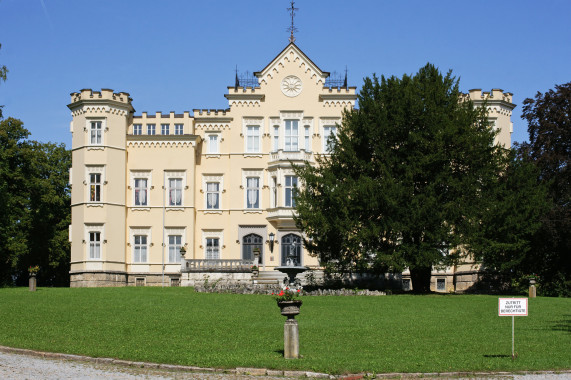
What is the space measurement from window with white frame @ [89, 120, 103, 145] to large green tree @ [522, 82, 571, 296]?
24.6 m

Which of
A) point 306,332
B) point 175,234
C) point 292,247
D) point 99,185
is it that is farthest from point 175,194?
point 306,332

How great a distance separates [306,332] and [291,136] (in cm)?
2886

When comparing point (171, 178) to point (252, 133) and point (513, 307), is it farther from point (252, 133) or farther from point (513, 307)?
point (513, 307)

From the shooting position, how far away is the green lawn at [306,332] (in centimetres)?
1583

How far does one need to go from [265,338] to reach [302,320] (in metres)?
4.21

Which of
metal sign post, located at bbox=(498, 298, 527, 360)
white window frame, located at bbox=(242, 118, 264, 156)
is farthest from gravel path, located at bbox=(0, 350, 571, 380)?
white window frame, located at bbox=(242, 118, 264, 156)

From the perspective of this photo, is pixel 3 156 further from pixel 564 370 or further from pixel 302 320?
pixel 564 370

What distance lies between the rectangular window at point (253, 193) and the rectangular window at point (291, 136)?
2789mm

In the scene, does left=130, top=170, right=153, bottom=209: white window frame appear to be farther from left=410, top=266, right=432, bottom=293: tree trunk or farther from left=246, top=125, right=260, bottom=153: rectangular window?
left=410, top=266, right=432, bottom=293: tree trunk

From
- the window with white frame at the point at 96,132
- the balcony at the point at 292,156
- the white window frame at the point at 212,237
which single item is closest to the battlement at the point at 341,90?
the balcony at the point at 292,156

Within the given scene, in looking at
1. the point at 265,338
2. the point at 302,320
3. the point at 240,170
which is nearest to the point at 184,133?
the point at 240,170

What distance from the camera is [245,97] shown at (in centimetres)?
4866

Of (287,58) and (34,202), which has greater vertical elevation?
(287,58)

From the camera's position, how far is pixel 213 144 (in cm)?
4925
